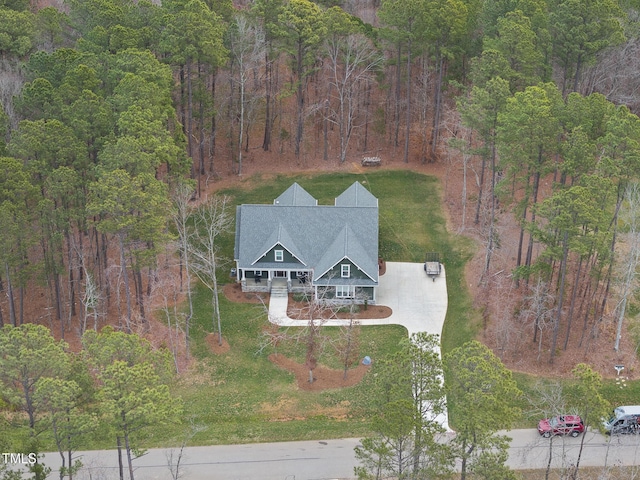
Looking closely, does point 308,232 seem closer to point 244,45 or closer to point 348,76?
point 348,76

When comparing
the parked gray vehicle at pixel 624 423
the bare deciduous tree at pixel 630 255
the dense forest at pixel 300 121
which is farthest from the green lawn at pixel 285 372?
the parked gray vehicle at pixel 624 423

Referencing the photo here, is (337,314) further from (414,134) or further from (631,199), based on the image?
(414,134)

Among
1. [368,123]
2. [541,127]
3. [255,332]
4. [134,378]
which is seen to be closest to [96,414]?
[134,378]

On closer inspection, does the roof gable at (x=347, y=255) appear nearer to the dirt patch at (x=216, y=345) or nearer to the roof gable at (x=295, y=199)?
the roof gable at (x=295, y=199)

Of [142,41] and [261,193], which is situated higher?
[142,41]

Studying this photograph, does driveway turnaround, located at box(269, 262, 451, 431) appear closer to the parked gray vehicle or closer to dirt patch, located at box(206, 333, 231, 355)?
dirt patch, located at box(206, 333, 231, 355)

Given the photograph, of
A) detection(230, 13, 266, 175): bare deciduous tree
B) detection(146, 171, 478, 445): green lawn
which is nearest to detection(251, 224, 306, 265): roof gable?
detection(146, 171, 478, 445): green lawn

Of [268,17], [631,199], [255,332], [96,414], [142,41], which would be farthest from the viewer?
[268,17]
